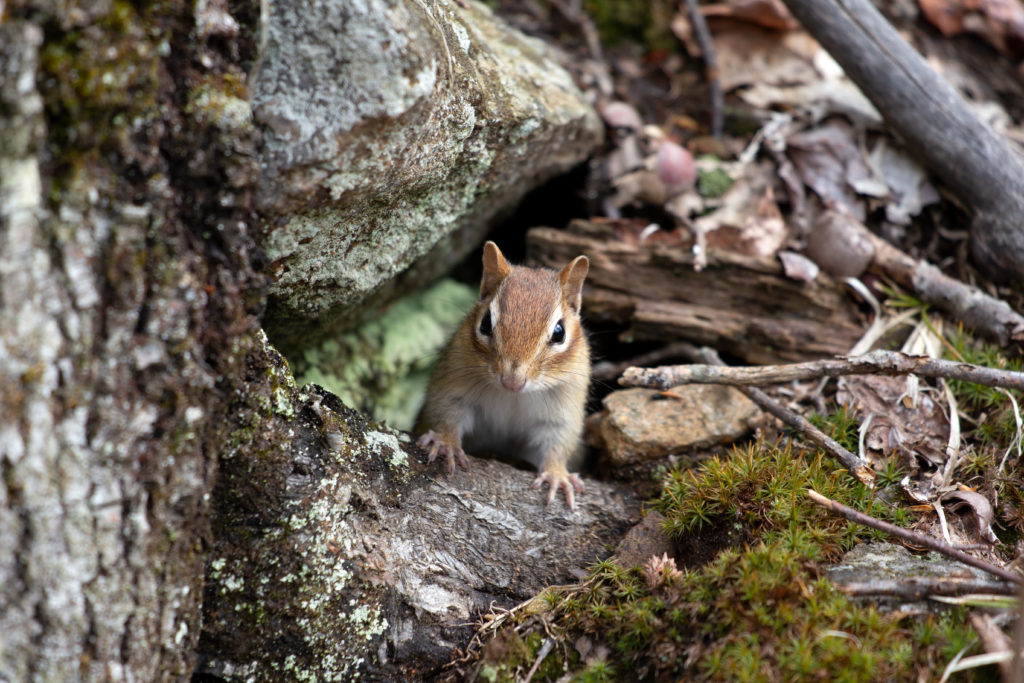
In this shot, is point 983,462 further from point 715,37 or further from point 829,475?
point 715,37

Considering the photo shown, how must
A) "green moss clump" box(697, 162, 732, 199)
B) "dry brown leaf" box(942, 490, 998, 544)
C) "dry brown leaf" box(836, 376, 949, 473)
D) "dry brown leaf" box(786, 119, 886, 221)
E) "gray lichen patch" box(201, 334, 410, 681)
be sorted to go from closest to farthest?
"gray lichen patch" box(201, 334, 410, 681)
"dry brown leaf" box(942, 490, 998, 544)
"dry brown leaf" box(836, 376, 949, 473)
"dry brown leaf" box(786, 119, 886, 221)
"green moss clump" box(697, 162, 732, 199)

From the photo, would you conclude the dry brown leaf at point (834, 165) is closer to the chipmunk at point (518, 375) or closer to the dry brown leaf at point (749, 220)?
the dry brown leaf at point (749, 220)

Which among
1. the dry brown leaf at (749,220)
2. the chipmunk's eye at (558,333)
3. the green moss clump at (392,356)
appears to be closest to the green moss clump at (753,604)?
the chipmunk's eye at (558,333)

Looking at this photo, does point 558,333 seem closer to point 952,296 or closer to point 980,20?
point 952,296

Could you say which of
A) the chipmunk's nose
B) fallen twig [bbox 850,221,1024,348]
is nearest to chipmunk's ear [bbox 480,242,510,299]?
the chipmunk's nose

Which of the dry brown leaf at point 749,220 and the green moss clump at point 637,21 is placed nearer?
the dry brown leaf at point 749,220

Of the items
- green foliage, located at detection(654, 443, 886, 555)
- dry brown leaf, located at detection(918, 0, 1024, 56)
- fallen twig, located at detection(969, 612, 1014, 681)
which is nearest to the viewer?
A: fallen twig, located at detection(969, 612, 1014, 681)

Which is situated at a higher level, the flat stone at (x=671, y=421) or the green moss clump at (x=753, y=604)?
the green moss clump at (x=753, y=604)

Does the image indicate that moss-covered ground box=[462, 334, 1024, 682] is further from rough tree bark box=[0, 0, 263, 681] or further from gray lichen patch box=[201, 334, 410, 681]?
rough tree bark box=[0, 0, 263, 681]
